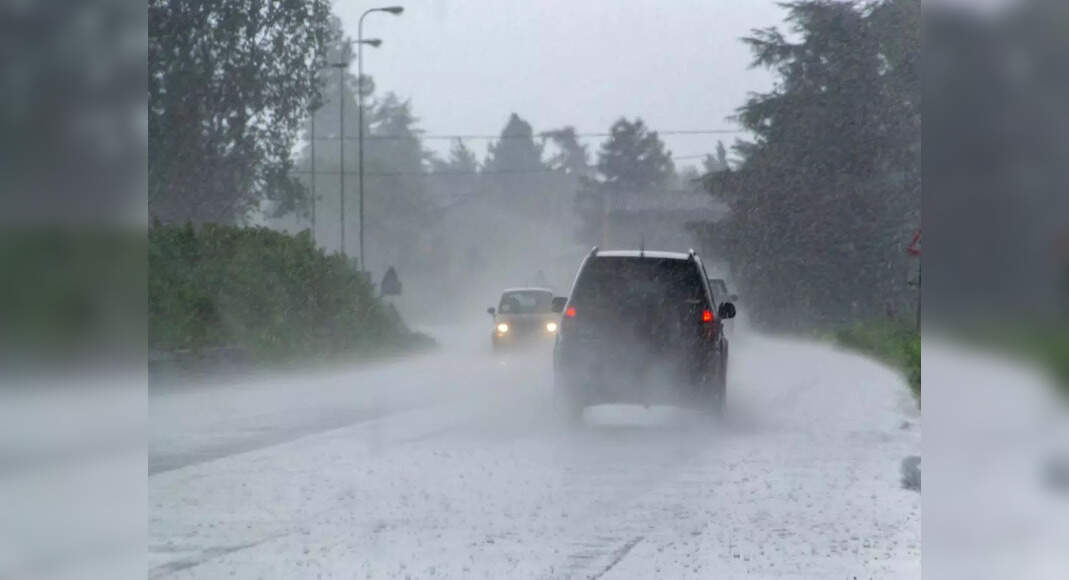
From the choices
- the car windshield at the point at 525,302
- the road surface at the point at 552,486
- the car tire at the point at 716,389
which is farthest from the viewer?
the car tire at the point at 716,389

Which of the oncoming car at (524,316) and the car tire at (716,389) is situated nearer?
the oncoming car at (524,316)

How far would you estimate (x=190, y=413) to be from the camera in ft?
47.9

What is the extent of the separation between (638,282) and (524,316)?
3.99 ft

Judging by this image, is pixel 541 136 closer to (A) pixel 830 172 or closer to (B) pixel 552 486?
(A) pixel 830 172

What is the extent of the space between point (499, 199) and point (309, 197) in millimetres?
1208

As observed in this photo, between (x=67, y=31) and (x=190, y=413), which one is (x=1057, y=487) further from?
(x=190, y=413)

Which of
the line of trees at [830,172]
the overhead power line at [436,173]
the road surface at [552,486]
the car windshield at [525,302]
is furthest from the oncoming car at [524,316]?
the line of trees at [830,172]

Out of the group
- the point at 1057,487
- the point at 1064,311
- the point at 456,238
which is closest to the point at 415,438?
the point at 456,238

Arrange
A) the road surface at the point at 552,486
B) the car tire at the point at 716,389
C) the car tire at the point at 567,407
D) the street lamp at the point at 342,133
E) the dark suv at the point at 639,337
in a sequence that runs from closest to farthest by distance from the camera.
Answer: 1. the road surface at the point at 552,486
2. the street lamp at the point at 342,133
3. the dark suv at the point at 639,337
4. the car tire at the point at 716,389
5. the car tire at the point at 567,407

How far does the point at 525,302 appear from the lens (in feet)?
39.4

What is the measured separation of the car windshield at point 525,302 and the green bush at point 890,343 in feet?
8.41

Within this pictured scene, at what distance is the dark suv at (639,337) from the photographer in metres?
10.8

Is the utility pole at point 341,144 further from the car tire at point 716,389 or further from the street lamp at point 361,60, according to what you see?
the car tire at point 716,389

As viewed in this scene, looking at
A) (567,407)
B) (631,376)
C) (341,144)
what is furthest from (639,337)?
(341,144)
